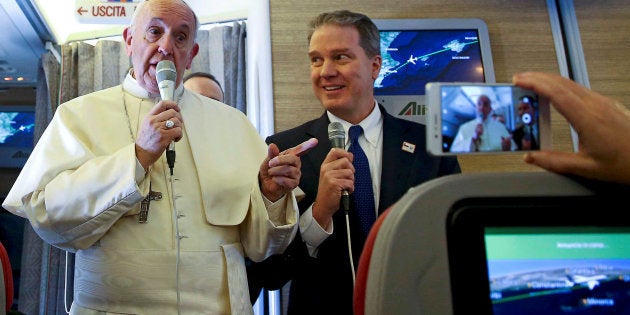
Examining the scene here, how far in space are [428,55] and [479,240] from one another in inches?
81.2

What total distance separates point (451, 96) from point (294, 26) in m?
1.98

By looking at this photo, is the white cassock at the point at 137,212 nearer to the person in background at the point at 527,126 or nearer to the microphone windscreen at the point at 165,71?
the microphone windscreen at the point at 165,71

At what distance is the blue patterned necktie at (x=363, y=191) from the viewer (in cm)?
188

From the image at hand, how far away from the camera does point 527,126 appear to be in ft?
2.92

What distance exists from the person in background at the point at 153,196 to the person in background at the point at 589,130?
80cm

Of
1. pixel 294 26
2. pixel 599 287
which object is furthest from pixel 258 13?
pixel 599 287

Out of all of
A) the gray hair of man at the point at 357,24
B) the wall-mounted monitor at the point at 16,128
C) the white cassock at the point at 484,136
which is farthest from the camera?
the wall-mounted monitor at the point at 16,128

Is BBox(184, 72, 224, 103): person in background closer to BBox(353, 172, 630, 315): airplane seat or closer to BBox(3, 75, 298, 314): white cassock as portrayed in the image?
BBox(3, 75, 298, 314): white cassock

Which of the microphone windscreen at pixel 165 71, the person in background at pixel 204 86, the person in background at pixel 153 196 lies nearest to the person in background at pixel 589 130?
the person in background at pixel 153 196

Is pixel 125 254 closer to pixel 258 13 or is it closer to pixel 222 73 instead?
pixel 258 13

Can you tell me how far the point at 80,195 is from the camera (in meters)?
1.47

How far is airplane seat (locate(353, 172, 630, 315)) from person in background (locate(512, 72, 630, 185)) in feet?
0.07

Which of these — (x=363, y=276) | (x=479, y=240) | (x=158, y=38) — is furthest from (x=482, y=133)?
(x=158, y=38)

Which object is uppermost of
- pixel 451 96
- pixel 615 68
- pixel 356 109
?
pixel 615 68
